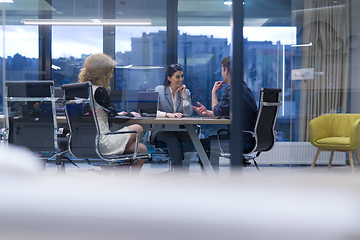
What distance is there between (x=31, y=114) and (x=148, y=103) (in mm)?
984

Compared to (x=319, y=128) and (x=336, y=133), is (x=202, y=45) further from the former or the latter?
(x=336, y=133)

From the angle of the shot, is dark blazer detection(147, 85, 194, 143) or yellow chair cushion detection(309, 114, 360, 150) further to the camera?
yellow chair cushion detection(309, 114, 360, 150)

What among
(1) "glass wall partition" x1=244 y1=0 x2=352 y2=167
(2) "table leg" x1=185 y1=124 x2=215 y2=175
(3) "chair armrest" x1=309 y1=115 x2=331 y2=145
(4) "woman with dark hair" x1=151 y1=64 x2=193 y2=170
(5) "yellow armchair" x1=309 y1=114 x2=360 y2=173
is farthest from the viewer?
(1) "glass wall partition" x1=244 y1=0 x2=352 y2=167

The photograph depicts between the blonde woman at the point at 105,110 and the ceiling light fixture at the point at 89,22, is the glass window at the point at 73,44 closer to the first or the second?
the ceiling light fixture at the point at 89,22

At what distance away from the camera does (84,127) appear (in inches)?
110

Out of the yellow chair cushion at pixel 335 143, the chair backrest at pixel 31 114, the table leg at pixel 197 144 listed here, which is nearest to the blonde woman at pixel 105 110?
the chair backrest at pixel 31 114

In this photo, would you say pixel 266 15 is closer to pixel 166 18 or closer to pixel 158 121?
pixel 166 18

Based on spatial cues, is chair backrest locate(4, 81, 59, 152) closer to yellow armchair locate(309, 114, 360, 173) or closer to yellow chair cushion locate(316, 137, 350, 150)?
yellow armchair locate(309, 114, 360, 173)

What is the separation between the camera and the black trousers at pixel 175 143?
3.47 metres

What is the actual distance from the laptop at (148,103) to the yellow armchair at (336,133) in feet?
6.85

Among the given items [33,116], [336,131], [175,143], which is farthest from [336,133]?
[33,116]

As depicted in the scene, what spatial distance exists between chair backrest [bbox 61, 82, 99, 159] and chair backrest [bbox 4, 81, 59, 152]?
11.5 inches

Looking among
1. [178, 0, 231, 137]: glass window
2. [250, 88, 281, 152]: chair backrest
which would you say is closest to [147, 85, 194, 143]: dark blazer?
[250, 88, 281, 152]: chair backrest

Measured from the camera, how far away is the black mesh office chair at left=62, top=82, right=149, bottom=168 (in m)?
2.67
